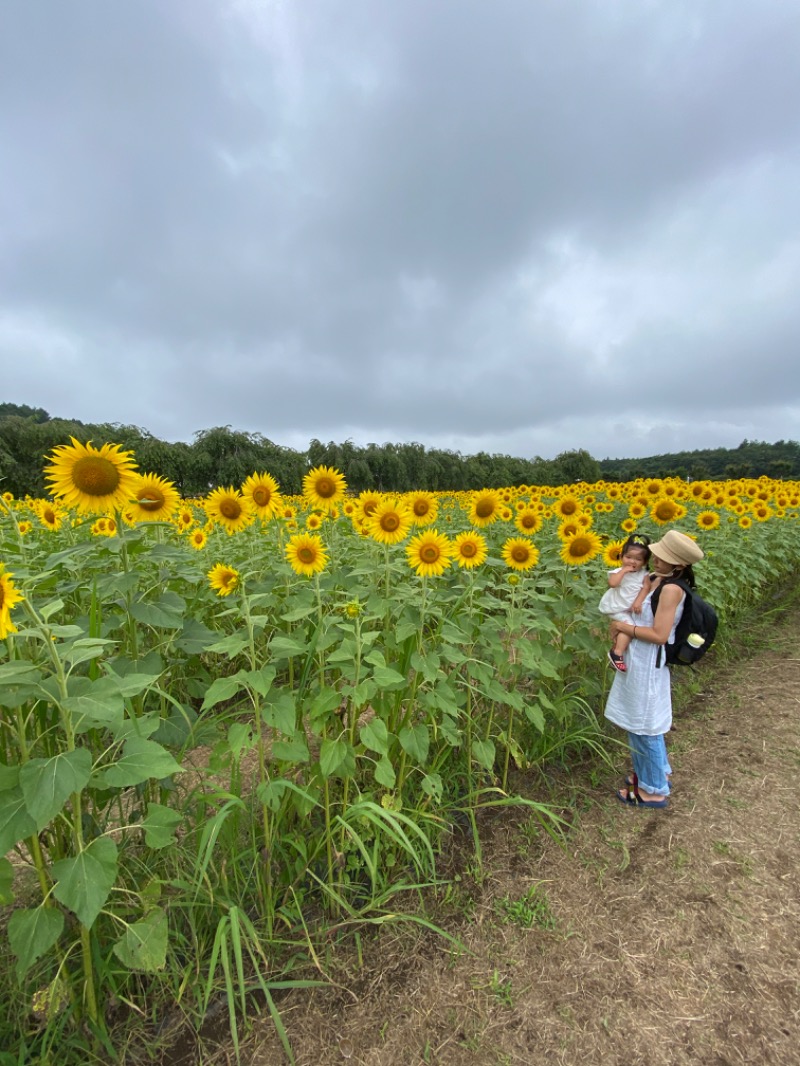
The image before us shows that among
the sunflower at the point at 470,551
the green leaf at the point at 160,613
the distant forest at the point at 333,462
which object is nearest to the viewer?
the green leaf at the point at 160,613

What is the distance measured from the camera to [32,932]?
1.25 meters

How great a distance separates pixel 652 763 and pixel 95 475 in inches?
132

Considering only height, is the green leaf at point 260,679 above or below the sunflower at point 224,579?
below

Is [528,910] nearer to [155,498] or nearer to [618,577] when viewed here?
[618,577]

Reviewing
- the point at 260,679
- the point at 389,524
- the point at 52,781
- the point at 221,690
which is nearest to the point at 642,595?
the point at 389,524

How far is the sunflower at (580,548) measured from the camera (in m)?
3.19

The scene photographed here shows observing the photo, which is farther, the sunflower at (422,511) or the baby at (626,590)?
the sunflower at (422,511)

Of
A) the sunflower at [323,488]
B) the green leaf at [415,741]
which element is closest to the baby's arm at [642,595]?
the green leaf at [415,741]

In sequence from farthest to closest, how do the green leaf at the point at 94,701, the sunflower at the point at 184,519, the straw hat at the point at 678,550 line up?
the sunflower at the point at 184,519, the straw hat at the point at 678,550, the green leaf at the point at 94,701

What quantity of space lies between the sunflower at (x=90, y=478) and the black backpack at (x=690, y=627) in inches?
116

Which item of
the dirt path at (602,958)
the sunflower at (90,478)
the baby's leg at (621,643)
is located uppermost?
the sunflower at (90,478)

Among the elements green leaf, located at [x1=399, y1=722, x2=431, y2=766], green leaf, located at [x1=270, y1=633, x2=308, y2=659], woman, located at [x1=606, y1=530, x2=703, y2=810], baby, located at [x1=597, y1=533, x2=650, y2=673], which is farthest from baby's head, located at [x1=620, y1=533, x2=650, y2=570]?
green leaf, located at [x1=270, y1=633, x2=308, y2=659]

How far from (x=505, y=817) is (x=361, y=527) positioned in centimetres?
187

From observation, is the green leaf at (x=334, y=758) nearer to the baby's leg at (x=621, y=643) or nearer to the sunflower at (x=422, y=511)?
the sunflower at (x=422, y=511)
